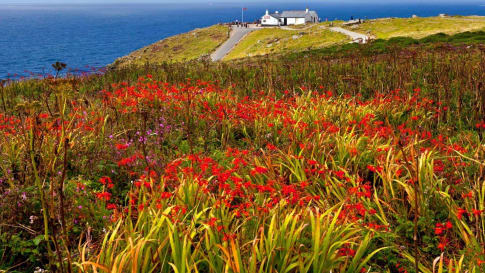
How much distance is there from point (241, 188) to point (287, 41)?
52253 millimetres

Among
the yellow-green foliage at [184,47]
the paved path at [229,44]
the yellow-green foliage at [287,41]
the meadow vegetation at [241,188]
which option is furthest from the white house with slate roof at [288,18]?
the meadow vegetation at [241,188]

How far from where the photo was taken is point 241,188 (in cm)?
469

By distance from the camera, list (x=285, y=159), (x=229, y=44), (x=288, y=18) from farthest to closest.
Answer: (x=288, y=18) → (x=229, y=44) → (x=285, y=159)

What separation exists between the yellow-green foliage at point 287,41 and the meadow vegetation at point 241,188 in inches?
1131

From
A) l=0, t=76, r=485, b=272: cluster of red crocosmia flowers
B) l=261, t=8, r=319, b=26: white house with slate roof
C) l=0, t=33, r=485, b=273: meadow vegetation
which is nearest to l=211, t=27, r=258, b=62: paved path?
l=261, t=8, r=319, b=26: white house with slate roof

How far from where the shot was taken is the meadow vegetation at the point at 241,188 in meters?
3.34

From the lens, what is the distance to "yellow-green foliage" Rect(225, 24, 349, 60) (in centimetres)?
4344

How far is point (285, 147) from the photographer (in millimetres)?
6215

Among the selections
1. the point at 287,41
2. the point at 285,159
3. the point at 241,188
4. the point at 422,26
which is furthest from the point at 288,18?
the point at 241,188

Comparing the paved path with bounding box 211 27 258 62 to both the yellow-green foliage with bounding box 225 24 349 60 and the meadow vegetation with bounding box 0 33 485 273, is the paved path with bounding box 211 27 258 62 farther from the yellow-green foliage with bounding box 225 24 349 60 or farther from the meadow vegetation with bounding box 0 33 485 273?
the meadow vegetation with bounding box 0 33 485 273

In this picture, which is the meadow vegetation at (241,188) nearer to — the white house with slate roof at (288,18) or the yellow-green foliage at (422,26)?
the yellow-green foliage at (422,26)

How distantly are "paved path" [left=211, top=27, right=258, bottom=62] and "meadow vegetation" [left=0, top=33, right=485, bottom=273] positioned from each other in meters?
48.7

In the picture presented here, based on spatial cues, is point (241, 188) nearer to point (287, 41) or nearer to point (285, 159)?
point (285, 159)

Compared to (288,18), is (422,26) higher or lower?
lower
